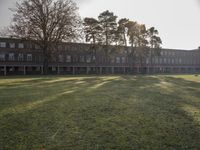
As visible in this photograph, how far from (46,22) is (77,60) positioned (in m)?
27.9

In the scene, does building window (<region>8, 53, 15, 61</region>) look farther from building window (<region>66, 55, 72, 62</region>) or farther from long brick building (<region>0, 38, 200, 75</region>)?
building window (<region>66, 55, 72, 62</region>)

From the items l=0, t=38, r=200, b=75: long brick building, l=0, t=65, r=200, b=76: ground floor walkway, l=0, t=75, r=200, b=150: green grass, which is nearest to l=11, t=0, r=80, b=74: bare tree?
l=0, t=38, r=200, b=75: long brick building

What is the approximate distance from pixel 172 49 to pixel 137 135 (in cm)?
8603

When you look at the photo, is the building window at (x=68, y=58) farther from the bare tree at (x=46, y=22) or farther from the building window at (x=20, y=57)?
the bare tree at (x=46, y=22)

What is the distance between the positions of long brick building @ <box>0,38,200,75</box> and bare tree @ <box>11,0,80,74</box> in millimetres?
4536

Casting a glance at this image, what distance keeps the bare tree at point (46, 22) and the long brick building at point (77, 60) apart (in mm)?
4536

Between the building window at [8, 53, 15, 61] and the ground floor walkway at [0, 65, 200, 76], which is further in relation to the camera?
the building window at [8, 53, 15, 61]

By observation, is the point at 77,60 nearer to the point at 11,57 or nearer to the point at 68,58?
the point at 68,58

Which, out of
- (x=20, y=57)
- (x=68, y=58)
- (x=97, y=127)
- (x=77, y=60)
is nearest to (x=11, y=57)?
(x=20, y=57)

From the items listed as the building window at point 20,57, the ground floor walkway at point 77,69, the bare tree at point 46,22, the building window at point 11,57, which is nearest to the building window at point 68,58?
the ground floor walkway at point 77,69

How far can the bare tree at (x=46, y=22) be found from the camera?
37.1 metres

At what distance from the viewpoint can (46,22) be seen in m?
37.9

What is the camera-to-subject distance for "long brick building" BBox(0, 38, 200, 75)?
5552 cm

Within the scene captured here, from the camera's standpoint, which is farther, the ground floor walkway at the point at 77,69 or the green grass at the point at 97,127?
the ground floor walkway at the point at 77,69
